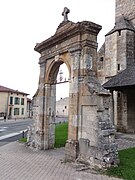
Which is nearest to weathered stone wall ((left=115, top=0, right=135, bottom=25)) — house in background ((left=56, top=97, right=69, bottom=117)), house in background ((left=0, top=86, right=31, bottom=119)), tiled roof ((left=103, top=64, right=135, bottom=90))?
tiled roof ((left=103, top=64, right=135, bottom=90))

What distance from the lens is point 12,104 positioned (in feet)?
145

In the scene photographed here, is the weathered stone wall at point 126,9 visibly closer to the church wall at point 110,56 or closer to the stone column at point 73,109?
the church wall at point 110,56

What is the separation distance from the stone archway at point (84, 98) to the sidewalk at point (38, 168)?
2.17 feet

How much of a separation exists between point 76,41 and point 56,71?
2567mm

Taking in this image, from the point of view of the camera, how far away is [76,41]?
27.1 ft

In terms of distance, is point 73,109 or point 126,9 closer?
point 73,109

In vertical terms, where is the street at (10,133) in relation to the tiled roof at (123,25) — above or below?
below

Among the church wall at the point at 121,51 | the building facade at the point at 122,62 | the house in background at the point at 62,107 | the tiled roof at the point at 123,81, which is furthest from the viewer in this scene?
the house in background at the point at 62,107

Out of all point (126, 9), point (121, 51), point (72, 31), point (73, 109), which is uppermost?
→ point (126, 9)

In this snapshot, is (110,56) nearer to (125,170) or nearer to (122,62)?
(122,62)

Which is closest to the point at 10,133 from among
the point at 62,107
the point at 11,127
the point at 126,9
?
the point at 11,127

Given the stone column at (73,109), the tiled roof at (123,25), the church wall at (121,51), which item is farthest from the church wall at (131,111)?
the stone column at (73,109)

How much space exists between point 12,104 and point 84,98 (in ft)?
126

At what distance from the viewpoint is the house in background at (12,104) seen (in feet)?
139
